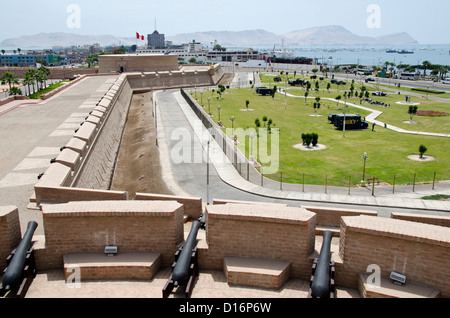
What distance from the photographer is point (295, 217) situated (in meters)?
11.1

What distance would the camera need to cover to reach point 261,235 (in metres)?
11.4

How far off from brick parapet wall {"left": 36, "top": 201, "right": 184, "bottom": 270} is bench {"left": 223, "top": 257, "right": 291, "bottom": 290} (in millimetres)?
1889

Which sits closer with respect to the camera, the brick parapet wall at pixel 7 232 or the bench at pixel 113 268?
the bench at pixel 113 268

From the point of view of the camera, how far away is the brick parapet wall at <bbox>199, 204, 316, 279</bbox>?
11.1m

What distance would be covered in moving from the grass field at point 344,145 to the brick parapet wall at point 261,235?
58.2 feet

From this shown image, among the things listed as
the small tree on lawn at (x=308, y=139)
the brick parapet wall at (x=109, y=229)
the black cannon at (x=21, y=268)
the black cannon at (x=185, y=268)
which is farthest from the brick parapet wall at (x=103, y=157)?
the small tree on lawn at (x=308, y=139)

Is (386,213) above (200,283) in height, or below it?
below

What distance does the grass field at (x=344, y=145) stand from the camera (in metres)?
30.5

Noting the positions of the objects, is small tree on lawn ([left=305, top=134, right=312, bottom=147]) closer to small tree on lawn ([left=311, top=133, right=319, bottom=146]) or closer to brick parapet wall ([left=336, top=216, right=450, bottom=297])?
small tree on lawn ([left=311, top=133, right=319, bottom=146])

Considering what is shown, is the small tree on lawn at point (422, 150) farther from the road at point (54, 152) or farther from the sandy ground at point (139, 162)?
the sandy ground at point (139, 162)

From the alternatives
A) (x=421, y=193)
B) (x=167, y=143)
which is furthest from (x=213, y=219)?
(x=167, y=143)
